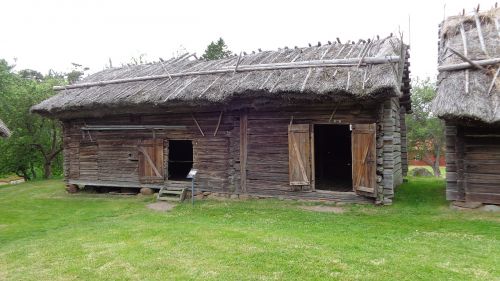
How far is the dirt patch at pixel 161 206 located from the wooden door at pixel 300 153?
11.4 ft

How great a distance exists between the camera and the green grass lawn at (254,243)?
17.5ft

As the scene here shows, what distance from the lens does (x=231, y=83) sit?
433 inches

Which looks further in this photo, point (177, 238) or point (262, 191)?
point (262, 191)

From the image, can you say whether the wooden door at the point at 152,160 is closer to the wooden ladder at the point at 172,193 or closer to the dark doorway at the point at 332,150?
the wooden ladder at the point at 172,193

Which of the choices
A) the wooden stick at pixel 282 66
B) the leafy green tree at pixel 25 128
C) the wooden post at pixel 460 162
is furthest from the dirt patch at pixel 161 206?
the leafy green tree at pixel 25 128

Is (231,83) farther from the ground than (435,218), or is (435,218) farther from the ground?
(231,83)

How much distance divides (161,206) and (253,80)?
4.42 m

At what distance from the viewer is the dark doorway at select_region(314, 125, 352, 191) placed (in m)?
15.4

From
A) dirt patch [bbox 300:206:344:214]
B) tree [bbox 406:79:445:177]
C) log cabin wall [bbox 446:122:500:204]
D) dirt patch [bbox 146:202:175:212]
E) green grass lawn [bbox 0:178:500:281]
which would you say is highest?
tree [bbox 406:79:445:177]

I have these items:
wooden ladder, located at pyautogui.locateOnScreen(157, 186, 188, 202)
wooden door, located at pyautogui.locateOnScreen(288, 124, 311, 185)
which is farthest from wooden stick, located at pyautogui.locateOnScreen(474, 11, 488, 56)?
wooden ladder, located at pyautogui.locateOnScreen(157, 186, 188, 202)

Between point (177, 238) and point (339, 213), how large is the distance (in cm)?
401

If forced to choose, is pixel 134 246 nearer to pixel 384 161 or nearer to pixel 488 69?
pixel 384 161

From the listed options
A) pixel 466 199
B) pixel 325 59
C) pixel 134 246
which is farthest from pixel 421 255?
pixel 325 59

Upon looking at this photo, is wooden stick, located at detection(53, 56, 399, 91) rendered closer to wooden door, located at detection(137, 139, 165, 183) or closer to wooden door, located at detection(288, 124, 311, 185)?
wooden door, located at detection(288, 124, 311, 185)
